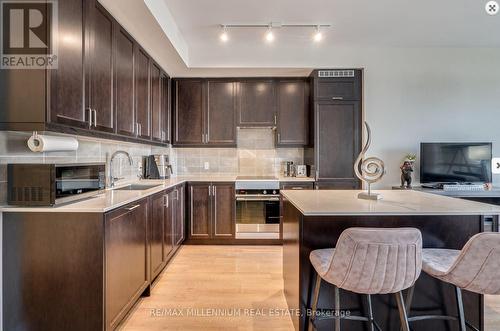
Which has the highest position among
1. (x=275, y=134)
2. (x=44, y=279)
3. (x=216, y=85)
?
(x=216, y=85)

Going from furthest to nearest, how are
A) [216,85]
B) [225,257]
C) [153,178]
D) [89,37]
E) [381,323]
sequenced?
[216,85] < [153,178] < [225,257] < [89,37] < [381,323]

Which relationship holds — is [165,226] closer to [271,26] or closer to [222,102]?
[222,102]

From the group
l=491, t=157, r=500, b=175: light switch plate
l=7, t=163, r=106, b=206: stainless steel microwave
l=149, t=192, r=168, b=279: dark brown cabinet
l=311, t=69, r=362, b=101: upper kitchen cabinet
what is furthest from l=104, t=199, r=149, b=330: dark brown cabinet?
l=491, t=157, r=500, b=175: light switch plate

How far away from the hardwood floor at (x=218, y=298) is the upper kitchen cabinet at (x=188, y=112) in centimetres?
170

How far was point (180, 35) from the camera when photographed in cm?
335

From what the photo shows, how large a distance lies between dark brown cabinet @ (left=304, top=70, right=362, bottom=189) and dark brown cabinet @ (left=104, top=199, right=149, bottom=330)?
2.39 m

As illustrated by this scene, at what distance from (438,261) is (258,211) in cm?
240

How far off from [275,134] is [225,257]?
1.96 meters

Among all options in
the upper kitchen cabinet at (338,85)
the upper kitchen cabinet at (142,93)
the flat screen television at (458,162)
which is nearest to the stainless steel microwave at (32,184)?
the upper kitchen cabinet at (142,93)

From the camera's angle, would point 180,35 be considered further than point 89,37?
Yes

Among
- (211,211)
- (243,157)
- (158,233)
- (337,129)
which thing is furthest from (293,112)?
(158,233)

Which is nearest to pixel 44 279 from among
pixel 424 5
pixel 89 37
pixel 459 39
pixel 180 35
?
pixel 89 37

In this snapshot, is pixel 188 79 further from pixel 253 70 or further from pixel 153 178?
pixel 153 178

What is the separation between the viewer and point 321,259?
4.96ft
